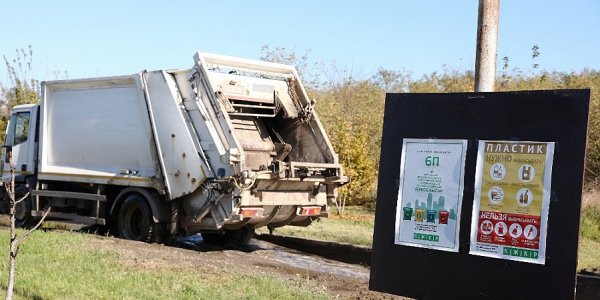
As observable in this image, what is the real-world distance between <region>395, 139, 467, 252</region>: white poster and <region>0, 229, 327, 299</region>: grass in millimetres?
1657

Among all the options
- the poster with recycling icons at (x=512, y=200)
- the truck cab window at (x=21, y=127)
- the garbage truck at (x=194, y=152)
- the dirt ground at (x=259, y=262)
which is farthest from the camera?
the truck cab window at (x=21, y=127)

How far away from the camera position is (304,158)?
12.7m

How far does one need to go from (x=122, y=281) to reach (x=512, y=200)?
4.09 metres

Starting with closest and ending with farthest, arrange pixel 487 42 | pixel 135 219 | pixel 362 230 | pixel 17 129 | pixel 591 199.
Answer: pixel 487 42 < pixel 135 219 < pixel 17 129 < pixel 362 230 < pixel 591 199

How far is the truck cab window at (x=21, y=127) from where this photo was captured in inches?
606

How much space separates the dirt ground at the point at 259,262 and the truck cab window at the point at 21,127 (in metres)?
4.27

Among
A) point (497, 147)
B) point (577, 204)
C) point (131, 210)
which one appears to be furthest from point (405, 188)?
point (131, 210)

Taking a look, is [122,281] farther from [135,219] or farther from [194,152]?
[135,219]

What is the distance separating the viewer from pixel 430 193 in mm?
5949

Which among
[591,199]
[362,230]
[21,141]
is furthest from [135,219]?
[591,199]

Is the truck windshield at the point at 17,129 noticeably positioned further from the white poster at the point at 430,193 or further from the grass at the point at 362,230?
the white poster at the point at 430,193

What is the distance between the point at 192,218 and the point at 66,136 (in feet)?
12.4

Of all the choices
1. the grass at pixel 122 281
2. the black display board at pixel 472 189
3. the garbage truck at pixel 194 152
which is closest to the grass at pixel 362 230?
the garbage truck at pixel 194 152

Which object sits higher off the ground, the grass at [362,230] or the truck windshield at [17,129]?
the truck windshield at [17,129]
